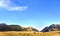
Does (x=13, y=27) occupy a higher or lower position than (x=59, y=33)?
higher

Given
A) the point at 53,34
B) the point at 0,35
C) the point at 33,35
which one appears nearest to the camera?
the point at 0,35

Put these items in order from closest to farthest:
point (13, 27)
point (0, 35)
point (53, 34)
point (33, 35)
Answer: point (0, 35) < point (33, 35) < point (53, 34) < point (13, 27)

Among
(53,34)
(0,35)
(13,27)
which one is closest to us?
(0,35)

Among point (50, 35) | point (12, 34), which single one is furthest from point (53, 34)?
point (12, 34)

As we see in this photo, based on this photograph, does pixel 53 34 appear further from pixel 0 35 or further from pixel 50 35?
pixel 0 35

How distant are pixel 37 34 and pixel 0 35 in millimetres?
7217

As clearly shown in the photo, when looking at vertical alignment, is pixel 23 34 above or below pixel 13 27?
below

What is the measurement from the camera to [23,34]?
29.3m

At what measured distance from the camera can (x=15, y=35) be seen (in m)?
28.6

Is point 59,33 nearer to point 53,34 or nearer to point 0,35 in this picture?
point 53,34

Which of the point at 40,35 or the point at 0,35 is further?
the point at 40,35

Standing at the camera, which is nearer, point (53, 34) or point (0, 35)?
point (0, 35)

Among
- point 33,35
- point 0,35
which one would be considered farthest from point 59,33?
point 0,35

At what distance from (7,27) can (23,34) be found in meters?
19.9
